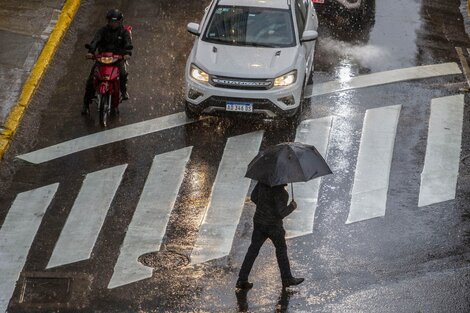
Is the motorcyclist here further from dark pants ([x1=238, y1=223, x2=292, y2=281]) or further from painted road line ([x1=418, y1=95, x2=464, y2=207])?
dark pants ([x1=238, y1=223, x2=292, y2=281])

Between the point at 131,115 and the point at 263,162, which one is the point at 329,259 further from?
the point at 131,115

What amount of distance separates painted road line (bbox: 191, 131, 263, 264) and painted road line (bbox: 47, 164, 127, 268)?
148 cm

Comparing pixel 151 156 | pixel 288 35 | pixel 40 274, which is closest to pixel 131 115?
pixel 151 156

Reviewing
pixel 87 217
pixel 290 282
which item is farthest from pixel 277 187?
pixel 87 217

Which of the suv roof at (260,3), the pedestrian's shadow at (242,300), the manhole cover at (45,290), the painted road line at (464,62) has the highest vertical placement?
the suv roof at (260,3)

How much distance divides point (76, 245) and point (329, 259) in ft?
11.2

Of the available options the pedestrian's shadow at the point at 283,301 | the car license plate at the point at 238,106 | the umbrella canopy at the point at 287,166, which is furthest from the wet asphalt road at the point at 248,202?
the umbrella canopy at the point at 287,166

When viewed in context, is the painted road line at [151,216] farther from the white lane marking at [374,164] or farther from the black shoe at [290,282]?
the white lane marking at [374,164]

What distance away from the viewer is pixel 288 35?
20.0 meters

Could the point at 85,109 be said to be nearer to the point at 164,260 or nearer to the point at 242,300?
the point at 164,260

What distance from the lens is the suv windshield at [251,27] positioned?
779 inches

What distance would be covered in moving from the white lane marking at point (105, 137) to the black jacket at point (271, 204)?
5424 millimetres

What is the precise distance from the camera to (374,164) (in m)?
18.0

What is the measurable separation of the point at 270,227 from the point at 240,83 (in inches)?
208
